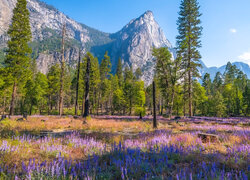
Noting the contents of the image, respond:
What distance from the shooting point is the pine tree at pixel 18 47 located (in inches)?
869

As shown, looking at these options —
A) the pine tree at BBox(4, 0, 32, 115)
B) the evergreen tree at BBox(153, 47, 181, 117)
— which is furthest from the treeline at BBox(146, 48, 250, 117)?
the pine tree at BBox(4, 0, 32, 115)

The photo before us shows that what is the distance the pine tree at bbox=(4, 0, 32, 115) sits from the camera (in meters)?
22.1

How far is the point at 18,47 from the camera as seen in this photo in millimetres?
22203

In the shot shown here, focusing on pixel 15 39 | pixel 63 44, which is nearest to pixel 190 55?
pixel 63 44

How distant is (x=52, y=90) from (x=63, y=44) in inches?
839

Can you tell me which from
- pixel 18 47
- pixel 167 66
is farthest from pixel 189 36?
pixel 18 47

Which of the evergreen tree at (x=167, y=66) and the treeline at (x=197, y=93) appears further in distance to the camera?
the treeline at (x=197, y=93)

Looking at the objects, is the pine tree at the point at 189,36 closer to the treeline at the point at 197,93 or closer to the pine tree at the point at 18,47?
the treeline at the point at 197,93

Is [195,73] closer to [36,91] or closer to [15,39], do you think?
[15,39]

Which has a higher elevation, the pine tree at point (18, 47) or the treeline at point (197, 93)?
the pine tree at point (18, 47)

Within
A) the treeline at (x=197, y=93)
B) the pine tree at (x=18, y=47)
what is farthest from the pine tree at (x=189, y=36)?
the pine tree at (x=18, y=47)

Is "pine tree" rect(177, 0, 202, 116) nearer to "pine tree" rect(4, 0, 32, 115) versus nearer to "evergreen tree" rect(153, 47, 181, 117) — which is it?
"evergreen tree" rect(153, 47, 181, 117)

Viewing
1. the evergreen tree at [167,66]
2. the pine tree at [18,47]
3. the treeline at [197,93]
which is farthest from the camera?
the treeline at [197,93]

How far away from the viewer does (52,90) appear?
42000 millimetres
